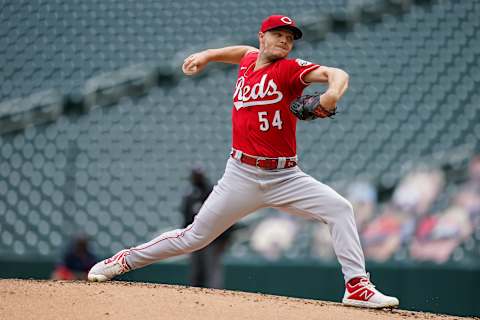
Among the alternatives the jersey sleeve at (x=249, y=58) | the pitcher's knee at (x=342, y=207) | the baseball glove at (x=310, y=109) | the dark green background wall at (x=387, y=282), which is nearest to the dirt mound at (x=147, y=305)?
the pitcher's knee at (x=342, y=207)

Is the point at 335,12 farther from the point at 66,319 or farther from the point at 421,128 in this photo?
the point at 66,319

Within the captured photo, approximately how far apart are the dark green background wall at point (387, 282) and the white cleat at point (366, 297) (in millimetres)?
2887

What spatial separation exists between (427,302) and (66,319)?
4100 mm

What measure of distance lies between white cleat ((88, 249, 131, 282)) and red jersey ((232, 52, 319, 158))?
853 millimetres

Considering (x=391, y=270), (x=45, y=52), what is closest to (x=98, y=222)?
(x=45, y=52)

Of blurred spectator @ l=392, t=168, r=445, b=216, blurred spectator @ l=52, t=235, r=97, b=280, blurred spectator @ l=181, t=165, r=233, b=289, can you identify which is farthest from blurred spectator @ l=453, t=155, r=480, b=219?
blurred spectator @ l=52, t=235, r=97, b=280

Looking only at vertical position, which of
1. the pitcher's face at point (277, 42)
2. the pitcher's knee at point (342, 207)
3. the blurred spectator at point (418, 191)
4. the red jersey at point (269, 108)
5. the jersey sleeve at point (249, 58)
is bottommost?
the blurred spectator at point (418, 191)

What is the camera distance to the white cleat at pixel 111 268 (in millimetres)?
4168

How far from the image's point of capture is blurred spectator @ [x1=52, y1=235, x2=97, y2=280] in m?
6.71

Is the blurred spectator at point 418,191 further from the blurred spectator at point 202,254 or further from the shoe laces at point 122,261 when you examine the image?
the shoe laces at point 122,261

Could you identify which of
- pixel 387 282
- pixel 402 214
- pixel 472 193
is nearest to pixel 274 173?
pixel 387 282

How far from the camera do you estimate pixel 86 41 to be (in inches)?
342

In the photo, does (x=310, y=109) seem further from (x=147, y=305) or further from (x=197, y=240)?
(x=147, y=305)

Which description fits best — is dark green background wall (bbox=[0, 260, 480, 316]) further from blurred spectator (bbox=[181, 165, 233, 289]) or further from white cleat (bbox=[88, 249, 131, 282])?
white cleat (bbox=[88, 249, 131, 282])
